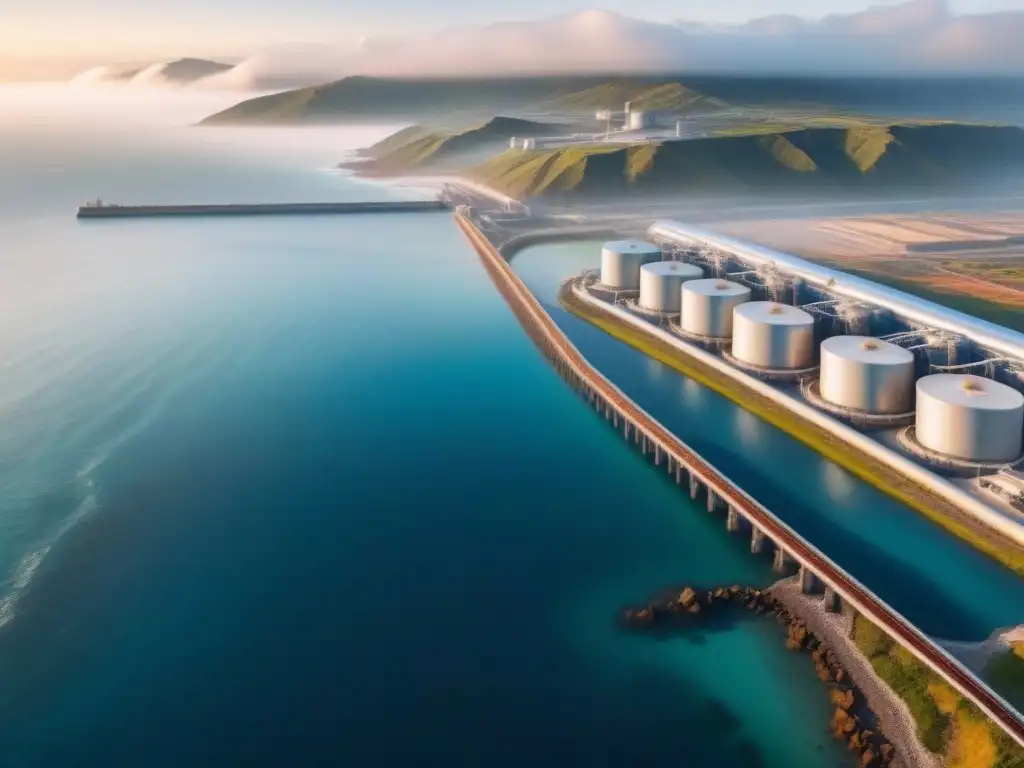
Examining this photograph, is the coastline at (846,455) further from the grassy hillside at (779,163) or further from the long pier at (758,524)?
the grassy hillside at (779,163)

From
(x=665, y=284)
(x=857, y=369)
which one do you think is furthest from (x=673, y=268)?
(x=857, y=369)

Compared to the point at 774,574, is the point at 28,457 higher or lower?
higher

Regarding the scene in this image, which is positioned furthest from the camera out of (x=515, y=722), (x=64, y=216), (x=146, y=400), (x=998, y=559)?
(x=64, y=216)

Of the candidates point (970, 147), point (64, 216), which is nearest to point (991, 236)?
point (970, 147)

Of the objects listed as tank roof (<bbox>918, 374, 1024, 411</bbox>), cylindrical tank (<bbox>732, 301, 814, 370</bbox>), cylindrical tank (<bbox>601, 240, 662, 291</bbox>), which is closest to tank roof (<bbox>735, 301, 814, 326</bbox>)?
cylindrical tank (<bbox>732, 301, 814, 370</bbox>)

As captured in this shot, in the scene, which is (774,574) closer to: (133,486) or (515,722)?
(515,722)

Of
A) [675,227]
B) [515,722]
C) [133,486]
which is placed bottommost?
[515,722]

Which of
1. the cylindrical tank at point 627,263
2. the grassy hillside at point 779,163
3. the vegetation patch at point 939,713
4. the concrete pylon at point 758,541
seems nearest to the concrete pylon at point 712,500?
the concrete pylon at point 758,541
